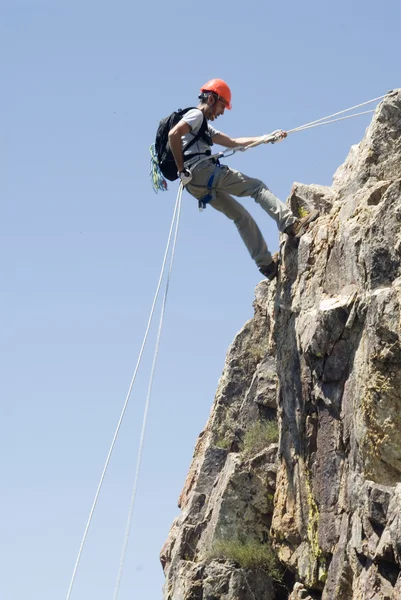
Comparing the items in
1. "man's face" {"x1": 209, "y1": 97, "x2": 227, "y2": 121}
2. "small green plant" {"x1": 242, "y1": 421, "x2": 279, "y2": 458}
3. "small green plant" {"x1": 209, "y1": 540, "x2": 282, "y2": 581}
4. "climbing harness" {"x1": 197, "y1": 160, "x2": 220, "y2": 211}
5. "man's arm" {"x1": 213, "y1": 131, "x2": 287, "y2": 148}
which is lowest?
"small green plant" {"x1": 209, "y1": 540, "x2": 282, "y2": 581}

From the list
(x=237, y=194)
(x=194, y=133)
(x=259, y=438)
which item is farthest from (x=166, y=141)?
(x=259, y=438)

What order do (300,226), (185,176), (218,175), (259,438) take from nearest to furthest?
(185,176) < (218,175) < (300,226) < (259,438)

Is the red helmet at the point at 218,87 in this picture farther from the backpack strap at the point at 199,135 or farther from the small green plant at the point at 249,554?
the small green plant at the point at 249,554

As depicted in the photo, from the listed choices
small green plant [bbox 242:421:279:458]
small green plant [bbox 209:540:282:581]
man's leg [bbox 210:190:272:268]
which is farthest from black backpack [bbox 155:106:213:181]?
small green plant [bbox 209:540:282:581]

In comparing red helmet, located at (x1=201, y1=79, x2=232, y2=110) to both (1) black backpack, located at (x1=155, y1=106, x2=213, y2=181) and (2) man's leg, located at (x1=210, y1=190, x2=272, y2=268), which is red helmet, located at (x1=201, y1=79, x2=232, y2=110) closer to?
(1) black backpack, located at (x1=155, y1=106, x2=213, y2=181)

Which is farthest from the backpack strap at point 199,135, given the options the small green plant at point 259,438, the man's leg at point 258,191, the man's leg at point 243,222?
the small green plant at point 259,438

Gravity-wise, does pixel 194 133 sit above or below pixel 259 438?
above

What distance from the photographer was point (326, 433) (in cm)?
1995

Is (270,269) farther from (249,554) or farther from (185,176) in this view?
(249,554)

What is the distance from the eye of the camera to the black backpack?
70.4ft

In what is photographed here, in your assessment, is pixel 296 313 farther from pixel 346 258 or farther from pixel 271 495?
pixel 271 495

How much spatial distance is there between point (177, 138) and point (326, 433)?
249 inches

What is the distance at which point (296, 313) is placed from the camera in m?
21.3

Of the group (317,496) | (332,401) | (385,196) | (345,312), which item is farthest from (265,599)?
(385,196)
